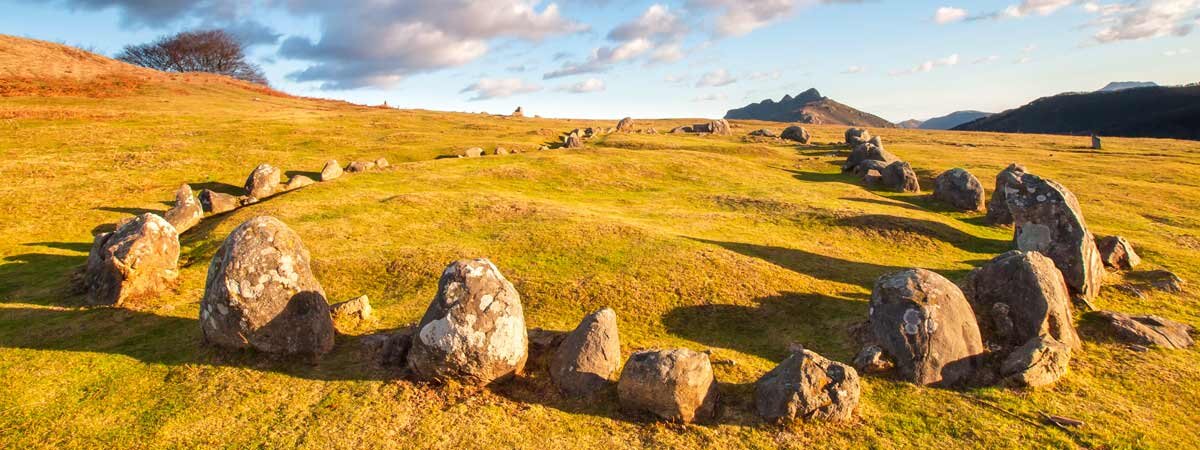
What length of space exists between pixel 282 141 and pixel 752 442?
53442 mm

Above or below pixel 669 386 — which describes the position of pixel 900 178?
above

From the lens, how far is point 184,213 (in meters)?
29.2

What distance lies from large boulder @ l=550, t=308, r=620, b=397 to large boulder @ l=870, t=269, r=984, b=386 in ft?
22.0

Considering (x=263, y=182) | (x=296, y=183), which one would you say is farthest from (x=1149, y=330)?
(x=263, y=182)

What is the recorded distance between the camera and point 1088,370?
47.2ft

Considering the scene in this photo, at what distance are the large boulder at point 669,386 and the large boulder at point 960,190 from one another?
1163 inches

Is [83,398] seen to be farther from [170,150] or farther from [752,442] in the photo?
[170,150]

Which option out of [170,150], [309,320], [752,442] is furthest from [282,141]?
[752,442]

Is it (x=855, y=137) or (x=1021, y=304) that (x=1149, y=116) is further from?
(x=1021, y=304)

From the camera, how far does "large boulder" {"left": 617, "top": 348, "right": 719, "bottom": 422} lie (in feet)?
A: 40.2

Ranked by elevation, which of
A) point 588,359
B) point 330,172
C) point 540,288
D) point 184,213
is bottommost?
point 588,359

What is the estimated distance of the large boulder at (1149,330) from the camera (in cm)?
1574

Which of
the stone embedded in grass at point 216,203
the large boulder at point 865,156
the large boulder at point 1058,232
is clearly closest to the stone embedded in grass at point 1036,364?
the large boulder at point 1058,232

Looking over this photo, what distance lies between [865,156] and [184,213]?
49016 millimetres
